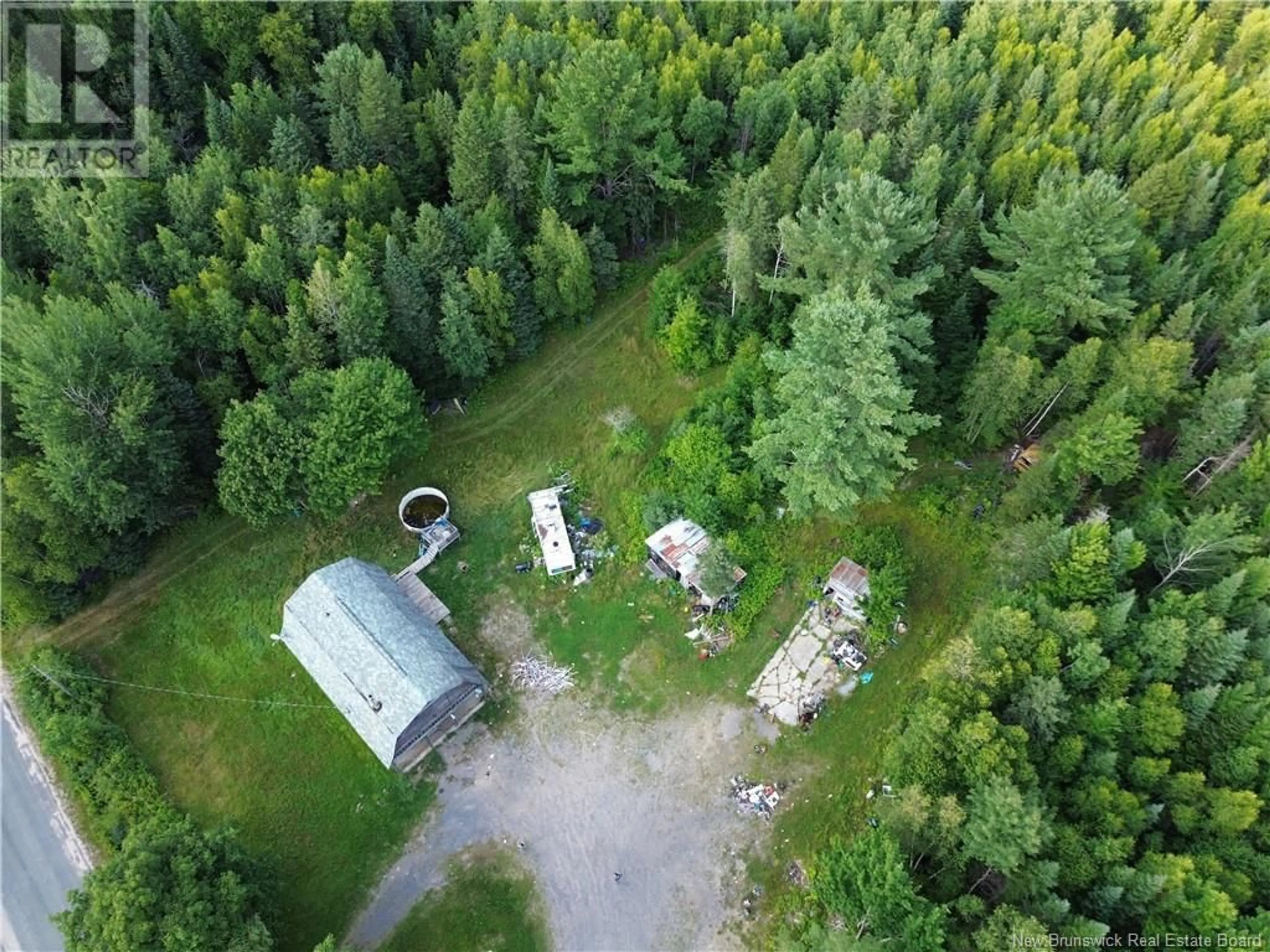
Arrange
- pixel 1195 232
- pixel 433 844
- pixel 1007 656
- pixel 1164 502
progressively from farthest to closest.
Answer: pixel 1195 232 → pixel 1164 502 → pixel 433 844 → pixel 1007 656

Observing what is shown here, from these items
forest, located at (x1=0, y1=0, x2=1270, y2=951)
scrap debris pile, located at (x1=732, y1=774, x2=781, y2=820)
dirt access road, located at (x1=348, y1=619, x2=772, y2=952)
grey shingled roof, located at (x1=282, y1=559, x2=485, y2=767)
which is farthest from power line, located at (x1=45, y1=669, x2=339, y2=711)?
scrap debris pile, located at (x1=732, y1=774, x2=781, y2=820)

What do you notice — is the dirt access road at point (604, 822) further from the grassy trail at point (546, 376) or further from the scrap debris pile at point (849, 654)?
the grassy trail at point (546, 376)

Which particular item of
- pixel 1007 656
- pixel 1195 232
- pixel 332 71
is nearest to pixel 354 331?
pixel 332 71

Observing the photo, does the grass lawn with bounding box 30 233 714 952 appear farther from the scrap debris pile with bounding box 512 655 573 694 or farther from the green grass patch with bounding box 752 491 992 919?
the green grass patch with bounding box 752 491 992 919

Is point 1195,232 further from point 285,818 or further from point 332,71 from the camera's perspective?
point 285,818

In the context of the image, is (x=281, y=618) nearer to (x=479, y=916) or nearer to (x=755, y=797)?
(x=479, y=916)

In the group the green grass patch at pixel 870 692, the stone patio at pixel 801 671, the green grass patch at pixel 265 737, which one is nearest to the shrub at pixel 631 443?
the green grass patch at pixel 870 692
